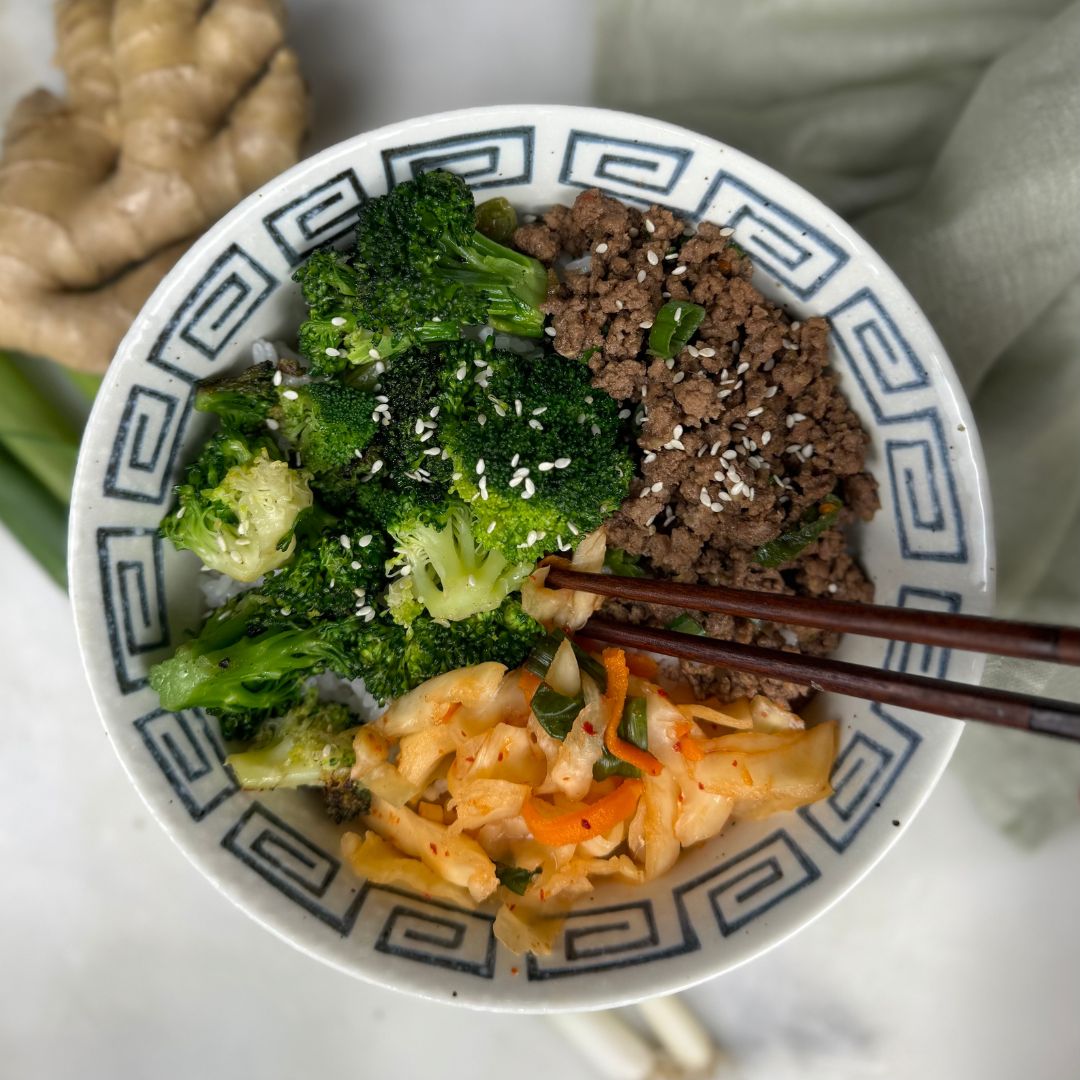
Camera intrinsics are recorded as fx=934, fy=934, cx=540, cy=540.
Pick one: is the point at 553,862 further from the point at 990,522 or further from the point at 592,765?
the point at 990,522

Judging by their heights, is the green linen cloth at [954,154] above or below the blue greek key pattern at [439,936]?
above

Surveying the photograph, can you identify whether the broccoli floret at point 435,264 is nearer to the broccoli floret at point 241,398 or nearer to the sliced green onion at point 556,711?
the broccoli floret at point 241,398

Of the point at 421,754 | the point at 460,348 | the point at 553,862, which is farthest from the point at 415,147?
the point at 553,862

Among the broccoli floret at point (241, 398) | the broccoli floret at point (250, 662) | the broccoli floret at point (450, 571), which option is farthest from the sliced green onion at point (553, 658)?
the broccoli floret at point (241, 398)

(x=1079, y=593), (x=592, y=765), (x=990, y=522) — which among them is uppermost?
(x=1079, y=593)

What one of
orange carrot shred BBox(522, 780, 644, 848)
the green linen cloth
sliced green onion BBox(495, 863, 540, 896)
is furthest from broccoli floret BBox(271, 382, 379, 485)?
the green linen cloth

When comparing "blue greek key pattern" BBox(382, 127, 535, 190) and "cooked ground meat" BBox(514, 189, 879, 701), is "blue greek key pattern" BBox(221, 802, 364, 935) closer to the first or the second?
"cooked ground meat" BBox(514, 189, 879, 701)

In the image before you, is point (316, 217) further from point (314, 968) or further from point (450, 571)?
point (314, 968)

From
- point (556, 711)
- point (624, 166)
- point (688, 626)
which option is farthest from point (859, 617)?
point (624, 166)
